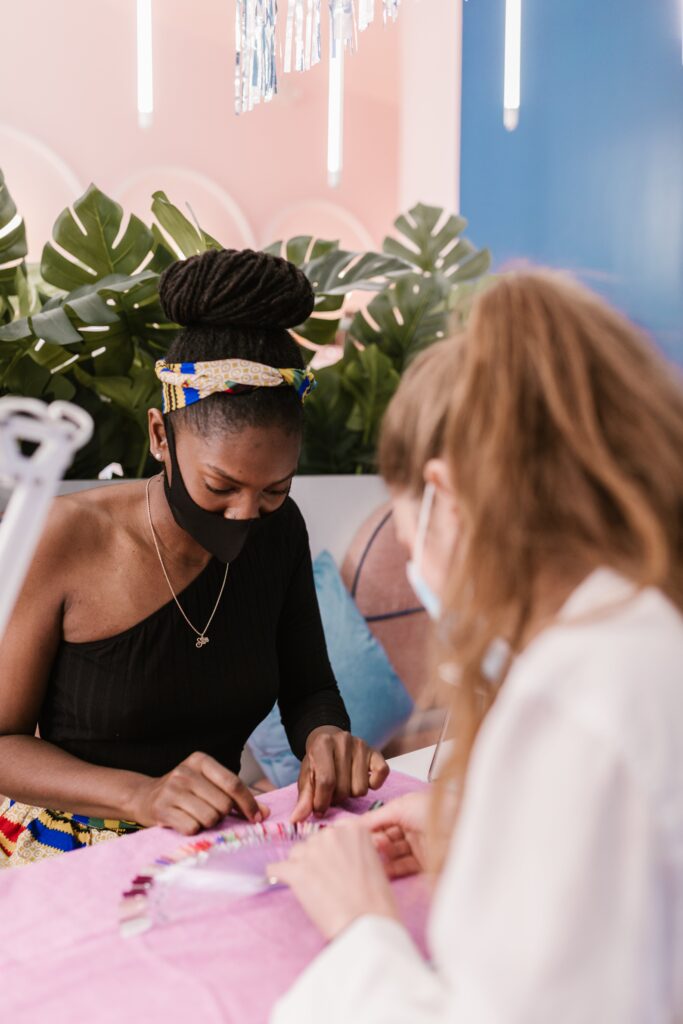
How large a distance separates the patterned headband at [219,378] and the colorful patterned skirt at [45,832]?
63cm

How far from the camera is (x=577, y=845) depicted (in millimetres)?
512

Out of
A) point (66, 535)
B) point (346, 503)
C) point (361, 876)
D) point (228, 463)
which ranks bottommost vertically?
point (346, 503)

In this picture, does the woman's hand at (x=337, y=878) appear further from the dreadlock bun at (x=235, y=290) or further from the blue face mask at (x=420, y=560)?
the dreadlock bun at (x=235, y=290)

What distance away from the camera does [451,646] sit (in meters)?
0.72

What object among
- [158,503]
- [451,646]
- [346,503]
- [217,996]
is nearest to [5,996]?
[217,996]

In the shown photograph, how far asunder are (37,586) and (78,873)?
0.50 metres

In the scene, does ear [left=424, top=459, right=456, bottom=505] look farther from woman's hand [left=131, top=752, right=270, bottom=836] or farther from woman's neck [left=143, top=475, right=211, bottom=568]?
woman's neck [left=143, top=475, right=211, bottom=568]

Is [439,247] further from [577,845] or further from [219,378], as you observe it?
[577,845]

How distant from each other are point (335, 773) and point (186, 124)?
163 inches

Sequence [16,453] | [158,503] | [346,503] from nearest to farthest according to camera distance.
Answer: [16,453]
[158,503]
[346,503]

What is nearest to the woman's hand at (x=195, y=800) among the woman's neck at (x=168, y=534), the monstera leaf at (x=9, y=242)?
the woman's neck at (x=168, y=534)

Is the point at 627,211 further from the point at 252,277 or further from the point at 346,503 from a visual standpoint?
the point at 252,277

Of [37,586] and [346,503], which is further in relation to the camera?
[346,503]

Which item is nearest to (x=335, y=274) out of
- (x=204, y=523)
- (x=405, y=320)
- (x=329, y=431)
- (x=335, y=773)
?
(x=405, y=320)
